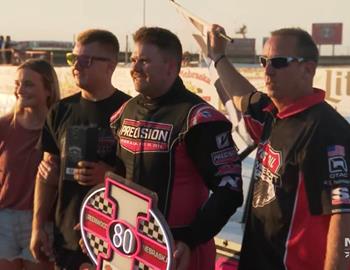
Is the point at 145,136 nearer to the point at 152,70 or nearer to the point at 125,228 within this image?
the point at 152,70

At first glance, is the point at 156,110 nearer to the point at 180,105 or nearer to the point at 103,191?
the point at 180,105

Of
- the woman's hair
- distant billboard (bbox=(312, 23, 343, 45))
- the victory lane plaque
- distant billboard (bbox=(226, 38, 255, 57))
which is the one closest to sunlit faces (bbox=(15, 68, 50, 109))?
the woman's hair

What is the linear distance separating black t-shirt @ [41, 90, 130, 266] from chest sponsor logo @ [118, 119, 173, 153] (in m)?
0.21

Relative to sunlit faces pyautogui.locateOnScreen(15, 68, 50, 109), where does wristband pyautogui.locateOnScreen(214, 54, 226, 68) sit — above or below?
above

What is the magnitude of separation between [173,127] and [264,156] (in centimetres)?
35

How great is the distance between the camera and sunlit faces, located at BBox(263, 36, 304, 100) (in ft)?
6.80

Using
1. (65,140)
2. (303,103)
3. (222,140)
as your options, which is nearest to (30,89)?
(65,140)

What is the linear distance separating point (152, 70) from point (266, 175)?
0.60m

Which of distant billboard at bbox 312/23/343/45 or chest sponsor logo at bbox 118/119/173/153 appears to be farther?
distant billboard at bbox 312/23/343/45

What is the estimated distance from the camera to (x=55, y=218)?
2842mm

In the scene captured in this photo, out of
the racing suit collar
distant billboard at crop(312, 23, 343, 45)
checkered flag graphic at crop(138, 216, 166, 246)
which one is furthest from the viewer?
distant billboard at crop(312, 23, 343, 45)

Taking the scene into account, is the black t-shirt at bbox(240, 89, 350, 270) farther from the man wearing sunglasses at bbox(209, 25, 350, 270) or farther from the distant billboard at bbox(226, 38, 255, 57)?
the distant billboard at bbox(226, 38, 255, 57)

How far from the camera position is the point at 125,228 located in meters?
1.87

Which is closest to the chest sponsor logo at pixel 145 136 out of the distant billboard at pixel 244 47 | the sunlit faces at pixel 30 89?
the sunlit faces at pixel 30 89
